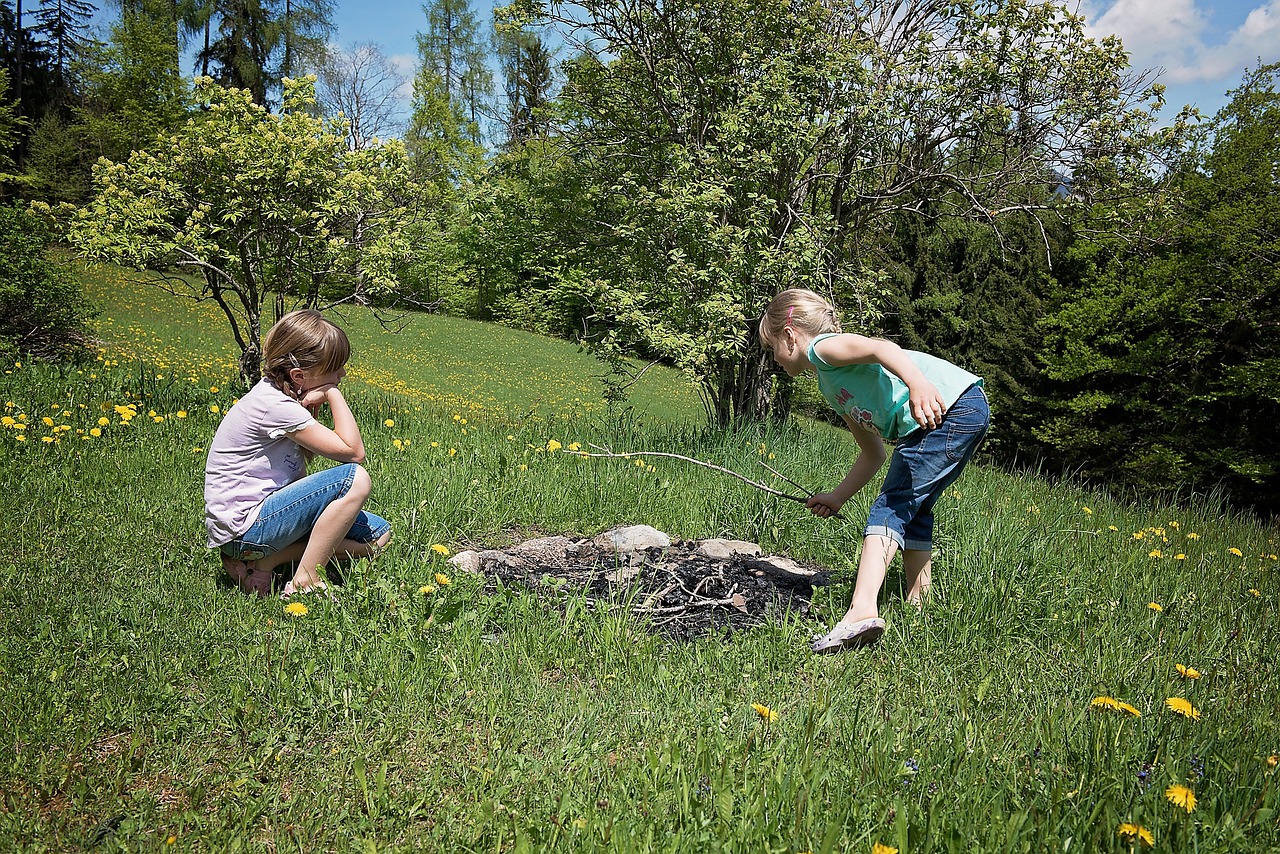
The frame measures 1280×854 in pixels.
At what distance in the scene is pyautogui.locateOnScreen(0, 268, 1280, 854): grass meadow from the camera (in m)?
1.75

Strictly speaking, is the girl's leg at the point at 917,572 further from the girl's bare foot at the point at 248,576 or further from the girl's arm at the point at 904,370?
the girl's bare foot at the point at 248,576

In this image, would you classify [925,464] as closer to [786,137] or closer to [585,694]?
[585,694]

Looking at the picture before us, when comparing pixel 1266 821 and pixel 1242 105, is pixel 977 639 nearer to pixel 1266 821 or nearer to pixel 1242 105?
pixel 1266 821

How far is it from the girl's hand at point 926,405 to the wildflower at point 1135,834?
1.48m

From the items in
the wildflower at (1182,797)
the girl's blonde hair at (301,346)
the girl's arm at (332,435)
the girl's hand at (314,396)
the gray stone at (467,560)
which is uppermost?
the girl's blonde hair at (301,346)

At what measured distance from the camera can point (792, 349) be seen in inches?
127

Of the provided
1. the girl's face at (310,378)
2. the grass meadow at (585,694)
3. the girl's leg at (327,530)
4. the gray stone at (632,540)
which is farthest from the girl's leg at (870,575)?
the girl's face at (310,378)

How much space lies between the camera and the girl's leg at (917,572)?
3.26 metres

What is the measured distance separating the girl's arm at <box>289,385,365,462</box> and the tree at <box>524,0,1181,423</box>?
3.27 m

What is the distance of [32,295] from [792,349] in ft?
26.6

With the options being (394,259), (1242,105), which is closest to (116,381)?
(394,259)

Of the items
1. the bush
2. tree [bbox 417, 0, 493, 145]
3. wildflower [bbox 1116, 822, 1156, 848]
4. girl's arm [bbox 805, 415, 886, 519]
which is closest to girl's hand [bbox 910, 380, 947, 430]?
girl's arm [bbox 805, 415, 886, 519]

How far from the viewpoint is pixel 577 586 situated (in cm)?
325

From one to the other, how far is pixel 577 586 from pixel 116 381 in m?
4.81
